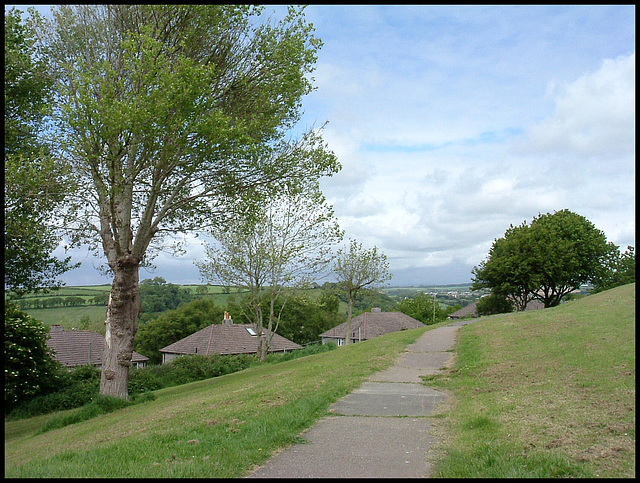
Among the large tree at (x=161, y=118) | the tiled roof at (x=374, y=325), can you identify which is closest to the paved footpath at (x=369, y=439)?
the large tree at (x=161, y=118)

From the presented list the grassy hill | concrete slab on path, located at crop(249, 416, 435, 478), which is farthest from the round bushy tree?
concrete slab on path, located at crop(249, 416, 435, 478)

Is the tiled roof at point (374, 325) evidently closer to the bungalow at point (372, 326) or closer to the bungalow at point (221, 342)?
the bungalow at point (372, 326)

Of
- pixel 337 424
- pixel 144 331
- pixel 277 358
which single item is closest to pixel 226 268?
pixel 277 358

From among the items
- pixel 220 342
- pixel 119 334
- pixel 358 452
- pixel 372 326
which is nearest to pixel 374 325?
pixel 372 326

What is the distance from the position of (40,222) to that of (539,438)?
12.6m

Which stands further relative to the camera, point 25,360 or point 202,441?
point 25,360

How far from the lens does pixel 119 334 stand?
15.1 m

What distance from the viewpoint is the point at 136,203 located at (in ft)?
52.2

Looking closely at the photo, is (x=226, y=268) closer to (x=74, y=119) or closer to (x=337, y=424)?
(x=74, y=119)

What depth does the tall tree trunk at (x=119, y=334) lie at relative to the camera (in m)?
14.9

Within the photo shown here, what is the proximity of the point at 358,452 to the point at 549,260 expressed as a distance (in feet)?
144

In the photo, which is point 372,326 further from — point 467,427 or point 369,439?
point 369,439

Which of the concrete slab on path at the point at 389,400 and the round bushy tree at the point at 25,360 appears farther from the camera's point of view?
the round bushy tree at the point at 25,360

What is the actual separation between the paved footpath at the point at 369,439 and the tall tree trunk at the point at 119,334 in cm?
752
